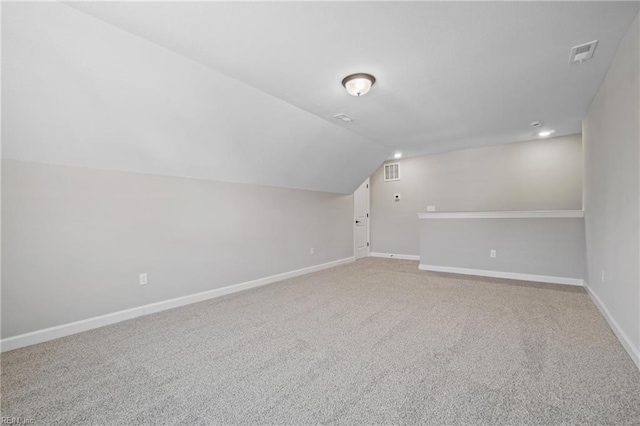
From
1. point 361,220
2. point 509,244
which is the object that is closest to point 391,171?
point 361,220

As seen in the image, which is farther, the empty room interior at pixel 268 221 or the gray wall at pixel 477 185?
the gray wall at pixel 477 185

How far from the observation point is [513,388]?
1.69 m

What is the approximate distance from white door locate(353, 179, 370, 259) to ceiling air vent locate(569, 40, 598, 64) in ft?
14.8

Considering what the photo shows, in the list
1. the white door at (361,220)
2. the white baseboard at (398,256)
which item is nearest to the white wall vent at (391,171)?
the white door at (361,220)

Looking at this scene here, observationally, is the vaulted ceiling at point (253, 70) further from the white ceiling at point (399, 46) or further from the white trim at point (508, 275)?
the white trim at point (508, 275)

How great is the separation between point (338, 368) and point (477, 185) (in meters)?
5.27

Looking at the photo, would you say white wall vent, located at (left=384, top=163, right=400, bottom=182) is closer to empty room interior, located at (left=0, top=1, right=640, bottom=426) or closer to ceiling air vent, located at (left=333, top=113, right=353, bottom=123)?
empty room interior, located at (left=0, top=1, right=640, bottom=426)

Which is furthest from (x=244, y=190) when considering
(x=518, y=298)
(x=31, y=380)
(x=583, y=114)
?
(x=583, y=114)

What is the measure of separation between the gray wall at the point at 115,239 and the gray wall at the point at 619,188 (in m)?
3.96

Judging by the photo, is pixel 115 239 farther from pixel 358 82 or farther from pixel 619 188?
pixel 619 188

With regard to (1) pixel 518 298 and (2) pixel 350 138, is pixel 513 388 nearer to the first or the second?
(1) pixel 518 298

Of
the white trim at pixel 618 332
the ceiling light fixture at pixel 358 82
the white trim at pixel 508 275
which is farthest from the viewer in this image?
the white trim at pixel 508 275

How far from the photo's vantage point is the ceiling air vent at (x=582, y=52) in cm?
224

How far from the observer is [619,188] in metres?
2.33
